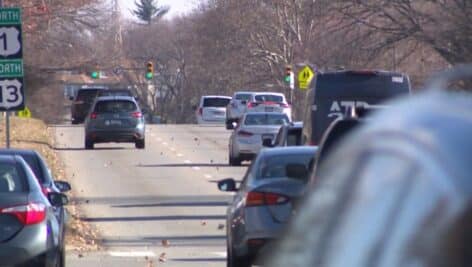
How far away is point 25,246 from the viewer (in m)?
12.0

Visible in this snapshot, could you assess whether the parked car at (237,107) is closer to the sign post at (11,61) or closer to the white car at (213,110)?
the white car at (213,110)

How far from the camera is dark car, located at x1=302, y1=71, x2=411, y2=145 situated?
18.7 m

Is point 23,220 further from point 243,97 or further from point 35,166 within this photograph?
point 243,97

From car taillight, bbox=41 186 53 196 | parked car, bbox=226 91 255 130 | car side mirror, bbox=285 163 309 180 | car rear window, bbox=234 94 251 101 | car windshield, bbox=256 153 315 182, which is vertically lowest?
parked car, bbox=226 91 255 130

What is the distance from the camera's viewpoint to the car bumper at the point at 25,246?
39.0 ft

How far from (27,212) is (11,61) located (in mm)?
6960

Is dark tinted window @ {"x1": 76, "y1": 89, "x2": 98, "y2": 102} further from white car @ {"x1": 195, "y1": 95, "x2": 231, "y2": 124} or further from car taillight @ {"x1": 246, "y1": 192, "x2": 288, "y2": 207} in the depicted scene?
car taillight @ {"x1": 246, "y1": 192, "x2": 288, "y2": 207}

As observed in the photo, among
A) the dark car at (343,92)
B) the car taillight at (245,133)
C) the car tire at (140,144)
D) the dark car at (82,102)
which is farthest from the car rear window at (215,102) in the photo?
the dark car at (343,92)

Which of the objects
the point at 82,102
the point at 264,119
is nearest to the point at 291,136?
the point at 264,119

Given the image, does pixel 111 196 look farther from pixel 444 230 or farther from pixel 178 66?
pixel 178 66

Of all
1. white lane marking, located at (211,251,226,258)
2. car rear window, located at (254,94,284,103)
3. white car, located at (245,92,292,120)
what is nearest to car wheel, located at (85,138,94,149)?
white car, located at (245,92,292,120)

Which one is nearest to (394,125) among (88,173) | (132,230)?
(132,230)

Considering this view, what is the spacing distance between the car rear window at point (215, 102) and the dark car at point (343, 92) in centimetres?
4064

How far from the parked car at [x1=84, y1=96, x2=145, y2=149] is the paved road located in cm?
51
